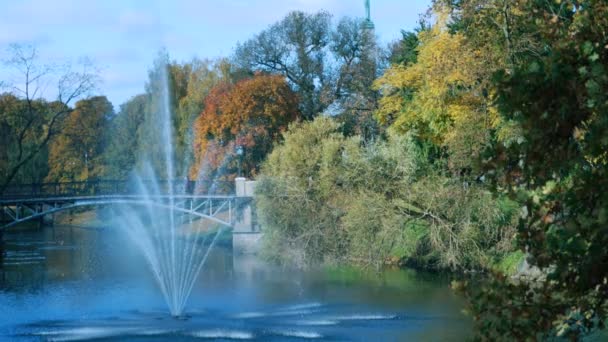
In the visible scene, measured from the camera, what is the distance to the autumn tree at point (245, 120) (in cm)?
4525

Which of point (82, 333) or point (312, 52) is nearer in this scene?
point (82, 333)

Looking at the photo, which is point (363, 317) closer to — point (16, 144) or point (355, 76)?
point (355, 76)

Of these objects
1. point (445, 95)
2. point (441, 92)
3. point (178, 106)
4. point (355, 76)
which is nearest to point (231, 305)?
point (441, 92)

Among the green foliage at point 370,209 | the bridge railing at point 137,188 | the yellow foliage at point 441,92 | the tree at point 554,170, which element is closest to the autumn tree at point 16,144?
the bridge railing at point 137,188

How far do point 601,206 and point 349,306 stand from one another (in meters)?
17.0

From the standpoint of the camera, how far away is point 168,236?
42656 millimetres

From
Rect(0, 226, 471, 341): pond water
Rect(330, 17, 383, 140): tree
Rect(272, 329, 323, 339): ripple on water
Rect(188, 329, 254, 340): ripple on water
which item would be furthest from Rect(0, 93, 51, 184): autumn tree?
Rect(272, 329, 323, 339): ripple on water

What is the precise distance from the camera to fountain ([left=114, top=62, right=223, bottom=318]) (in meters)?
26.5

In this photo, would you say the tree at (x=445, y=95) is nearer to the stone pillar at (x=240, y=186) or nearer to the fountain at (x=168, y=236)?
the stone pillar at (x=240, y=186)

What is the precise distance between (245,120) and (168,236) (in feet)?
23.7

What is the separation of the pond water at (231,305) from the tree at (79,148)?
2856 centimetres

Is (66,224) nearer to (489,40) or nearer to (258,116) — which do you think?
(258,116)

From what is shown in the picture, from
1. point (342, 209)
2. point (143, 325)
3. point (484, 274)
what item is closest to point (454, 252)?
point (484, 274)

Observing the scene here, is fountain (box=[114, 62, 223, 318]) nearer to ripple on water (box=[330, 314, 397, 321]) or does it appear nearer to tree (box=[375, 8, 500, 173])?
ripple on water (box=[330, 314, 397, 321])
